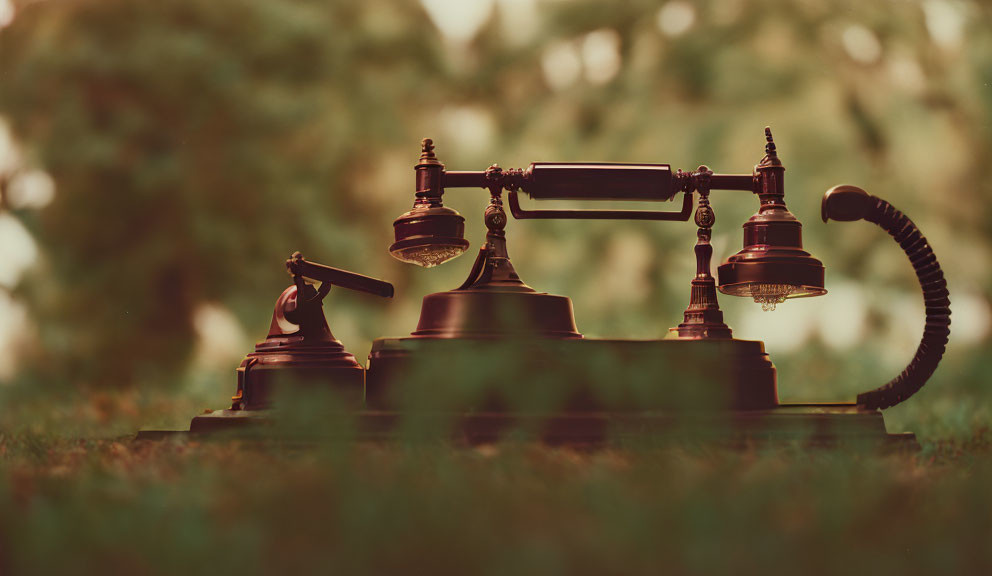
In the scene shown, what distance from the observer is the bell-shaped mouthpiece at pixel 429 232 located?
1.25m

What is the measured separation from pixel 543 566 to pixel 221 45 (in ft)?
9.90

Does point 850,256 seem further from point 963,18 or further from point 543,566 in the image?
point 543,566

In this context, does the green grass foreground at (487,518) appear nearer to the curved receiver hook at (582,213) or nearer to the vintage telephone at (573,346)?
the vintage telephone at (573,346)

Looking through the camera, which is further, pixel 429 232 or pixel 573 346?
pixel 429 232

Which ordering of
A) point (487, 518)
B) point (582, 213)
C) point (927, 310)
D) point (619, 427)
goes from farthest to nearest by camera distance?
point (582, 213)
point (927, 310)
point (619, 427)
point (487, 518)

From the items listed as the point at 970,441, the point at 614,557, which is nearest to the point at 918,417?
the point at 970,441

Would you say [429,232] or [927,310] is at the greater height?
[429,232]

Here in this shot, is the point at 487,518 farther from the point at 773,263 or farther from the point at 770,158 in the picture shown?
the point at 770,158

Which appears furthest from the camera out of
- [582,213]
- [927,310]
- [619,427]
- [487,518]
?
[582,213]

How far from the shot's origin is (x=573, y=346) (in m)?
1.12

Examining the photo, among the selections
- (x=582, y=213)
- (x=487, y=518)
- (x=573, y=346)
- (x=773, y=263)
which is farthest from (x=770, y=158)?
(x=487, y=518)

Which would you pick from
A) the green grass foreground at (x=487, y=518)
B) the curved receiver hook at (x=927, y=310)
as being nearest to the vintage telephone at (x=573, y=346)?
the curved receiver hook at (x=927, y=310)

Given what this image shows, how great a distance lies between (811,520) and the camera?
23.3 inches

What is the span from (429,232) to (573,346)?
0.89ft
